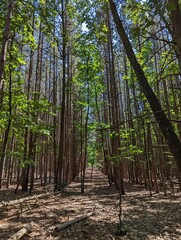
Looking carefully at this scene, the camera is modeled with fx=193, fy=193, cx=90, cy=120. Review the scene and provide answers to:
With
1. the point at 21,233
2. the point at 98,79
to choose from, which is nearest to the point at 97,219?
the point at 21,233

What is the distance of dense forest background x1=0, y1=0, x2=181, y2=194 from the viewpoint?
6.03 ft

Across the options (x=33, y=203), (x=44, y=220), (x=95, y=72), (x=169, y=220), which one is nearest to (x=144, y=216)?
(x=169, y=220)

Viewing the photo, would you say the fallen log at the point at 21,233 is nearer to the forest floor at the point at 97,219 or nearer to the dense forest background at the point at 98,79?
the forest floor at the point at 97,219

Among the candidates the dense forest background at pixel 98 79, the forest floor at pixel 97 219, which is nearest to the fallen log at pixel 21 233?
the forest floor at pixel 97 219

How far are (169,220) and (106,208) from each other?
2294 millimetres

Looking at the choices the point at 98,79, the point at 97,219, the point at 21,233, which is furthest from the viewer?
the point at 98,79

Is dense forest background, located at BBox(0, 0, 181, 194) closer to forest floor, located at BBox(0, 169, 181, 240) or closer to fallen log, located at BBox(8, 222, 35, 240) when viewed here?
forest floor, located at BBox(0, 169, 181, 240)

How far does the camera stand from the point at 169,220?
568 centimetres

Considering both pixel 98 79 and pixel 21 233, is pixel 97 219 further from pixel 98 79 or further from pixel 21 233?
pixel 98 79

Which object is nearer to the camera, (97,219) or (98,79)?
(97,219)

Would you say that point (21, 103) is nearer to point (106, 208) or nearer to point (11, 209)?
point (11, 209)

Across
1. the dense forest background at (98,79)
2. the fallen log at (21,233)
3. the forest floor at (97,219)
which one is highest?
the dense forest background at (98,79)

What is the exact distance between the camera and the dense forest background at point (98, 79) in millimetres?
1839

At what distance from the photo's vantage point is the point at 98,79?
1198cm
